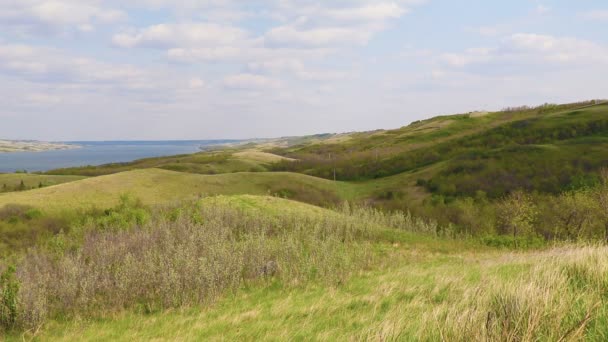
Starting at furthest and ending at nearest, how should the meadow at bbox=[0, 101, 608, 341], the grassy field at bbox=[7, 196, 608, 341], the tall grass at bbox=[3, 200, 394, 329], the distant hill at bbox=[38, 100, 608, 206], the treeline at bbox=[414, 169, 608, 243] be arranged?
the distant hill at bbox=[38, 100, 608, 206] < the treeline at bbox=[414, 169, 608, 243] < the tall grass at bbox=[3, 200, 394, 329] < the meadow at bbox=[0, 101, 608, 341] < the grassy field at bbox=[7, 196, 608, 341]

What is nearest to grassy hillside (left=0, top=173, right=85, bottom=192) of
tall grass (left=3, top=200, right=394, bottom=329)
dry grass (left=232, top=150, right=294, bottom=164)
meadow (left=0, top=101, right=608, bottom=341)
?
meadow (left=0, top=101, right=608, bottom=341)

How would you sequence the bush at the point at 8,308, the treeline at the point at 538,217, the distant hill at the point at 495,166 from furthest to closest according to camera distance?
1. the distant hill at the point at 495,166
2. the treeline at the point at 538,217
3. the bush at the point at 8,308

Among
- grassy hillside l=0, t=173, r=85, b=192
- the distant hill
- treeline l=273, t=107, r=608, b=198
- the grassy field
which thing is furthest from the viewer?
grassy hillside l=0, t=173, r=85, b=192

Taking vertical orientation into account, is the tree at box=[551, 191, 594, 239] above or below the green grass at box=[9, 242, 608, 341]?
below

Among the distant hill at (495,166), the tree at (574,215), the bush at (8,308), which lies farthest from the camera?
the distant hill at (495,166)

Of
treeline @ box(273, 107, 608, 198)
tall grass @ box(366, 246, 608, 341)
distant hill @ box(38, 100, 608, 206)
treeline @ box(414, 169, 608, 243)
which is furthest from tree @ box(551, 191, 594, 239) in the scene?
tall grass @ box(366, 246, 608, 341)

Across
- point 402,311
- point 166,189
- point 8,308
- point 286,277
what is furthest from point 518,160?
point 8,308

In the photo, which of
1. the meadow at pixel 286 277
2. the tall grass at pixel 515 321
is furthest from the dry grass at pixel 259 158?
the tall grass at pixel 515 321

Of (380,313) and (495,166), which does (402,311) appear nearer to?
(380,313)

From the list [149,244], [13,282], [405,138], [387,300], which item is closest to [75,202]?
[149,244]

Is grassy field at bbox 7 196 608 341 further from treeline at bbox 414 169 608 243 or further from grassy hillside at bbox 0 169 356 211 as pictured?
grassy hillside at bbox 0 169 356 211

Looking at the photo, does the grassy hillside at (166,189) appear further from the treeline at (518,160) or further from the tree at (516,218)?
→ the tree at (516,218)

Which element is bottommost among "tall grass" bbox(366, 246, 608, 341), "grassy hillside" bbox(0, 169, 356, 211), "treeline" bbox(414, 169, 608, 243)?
"treeline" bbox(414, 169, 608, 243)

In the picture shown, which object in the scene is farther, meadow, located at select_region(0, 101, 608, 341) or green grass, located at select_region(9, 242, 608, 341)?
meadow, located at select_region(0, 101, 608, 341)
